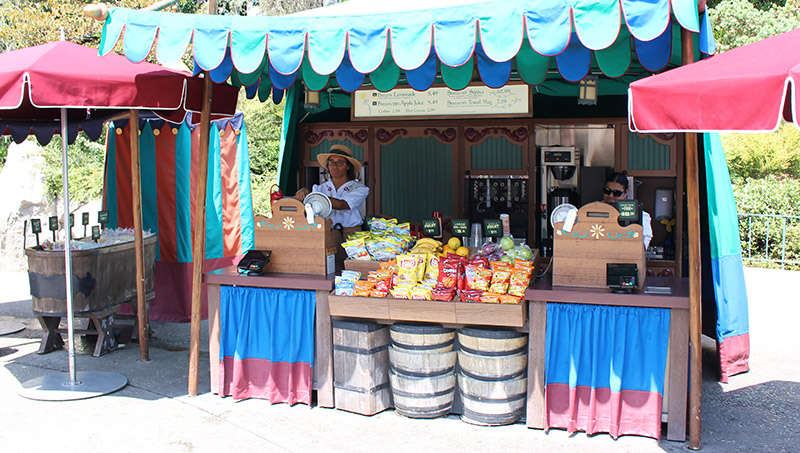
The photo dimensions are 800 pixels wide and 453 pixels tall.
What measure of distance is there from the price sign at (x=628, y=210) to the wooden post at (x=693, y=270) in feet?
1.12

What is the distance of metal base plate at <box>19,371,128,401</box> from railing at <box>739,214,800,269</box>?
11.2 m

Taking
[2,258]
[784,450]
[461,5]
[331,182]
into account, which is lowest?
[784,450]

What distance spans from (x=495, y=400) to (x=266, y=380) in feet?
5.78

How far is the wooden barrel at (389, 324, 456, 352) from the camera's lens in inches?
187

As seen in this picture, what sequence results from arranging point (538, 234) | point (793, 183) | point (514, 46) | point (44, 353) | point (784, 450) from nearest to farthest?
point (514, 46) → point (784, 450) → point (44, 353) → point (538, 234) → point (793, 183)

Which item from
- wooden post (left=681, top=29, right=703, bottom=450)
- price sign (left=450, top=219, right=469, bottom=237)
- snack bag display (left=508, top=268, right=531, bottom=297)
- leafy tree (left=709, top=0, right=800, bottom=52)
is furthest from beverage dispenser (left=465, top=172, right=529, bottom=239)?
leafy tree (left=709, top=0, right=800, bottom=52)

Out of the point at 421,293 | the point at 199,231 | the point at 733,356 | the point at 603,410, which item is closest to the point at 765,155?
the point at 733,356

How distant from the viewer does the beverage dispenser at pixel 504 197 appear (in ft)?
25.5

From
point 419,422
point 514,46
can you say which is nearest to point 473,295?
point 419,422

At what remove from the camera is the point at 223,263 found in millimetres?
8148

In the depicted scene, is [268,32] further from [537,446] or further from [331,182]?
[537,446]

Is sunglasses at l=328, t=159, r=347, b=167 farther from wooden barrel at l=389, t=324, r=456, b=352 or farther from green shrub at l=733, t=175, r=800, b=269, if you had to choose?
green shrub at l=733, t=175, r=800, b=269

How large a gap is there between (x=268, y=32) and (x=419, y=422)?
2.81 metres

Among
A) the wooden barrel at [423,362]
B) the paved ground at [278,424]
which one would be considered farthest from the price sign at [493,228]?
the paved ground at [278,424]
